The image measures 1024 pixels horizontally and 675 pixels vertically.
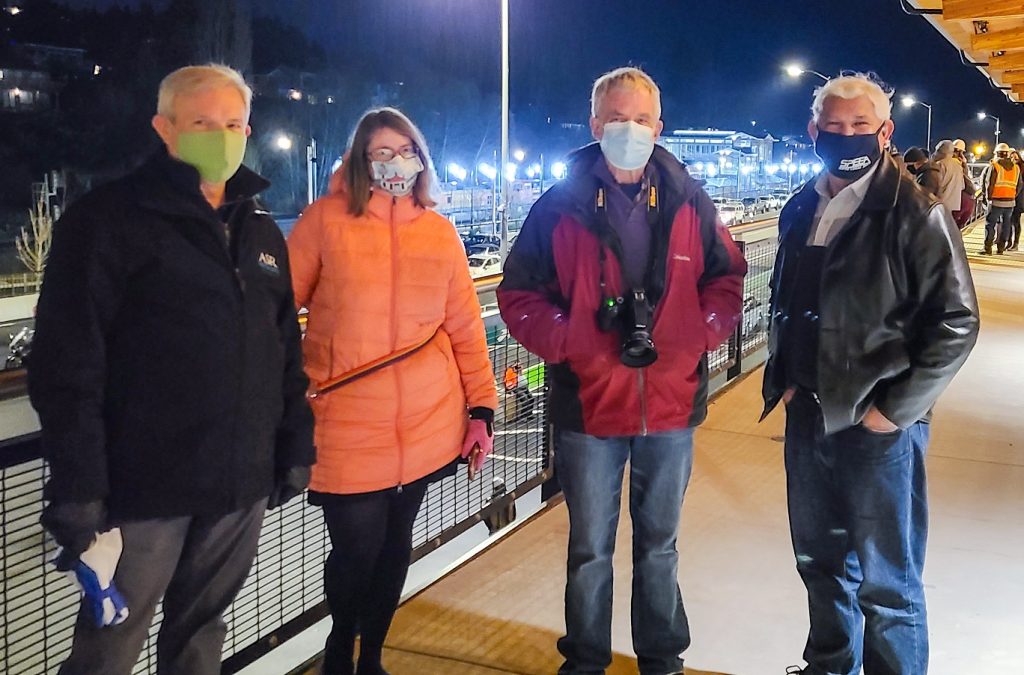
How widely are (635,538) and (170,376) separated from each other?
4.54 ft

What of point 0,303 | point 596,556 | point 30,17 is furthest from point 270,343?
point 30,17

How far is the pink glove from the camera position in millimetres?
2537

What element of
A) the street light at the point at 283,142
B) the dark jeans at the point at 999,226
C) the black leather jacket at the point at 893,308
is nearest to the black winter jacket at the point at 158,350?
the black leather jacket at the point at 893,308

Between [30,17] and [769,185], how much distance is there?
57125mm

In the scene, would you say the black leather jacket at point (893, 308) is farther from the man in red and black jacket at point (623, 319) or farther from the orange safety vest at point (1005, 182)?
the orange safety vest at point (1005, 182)

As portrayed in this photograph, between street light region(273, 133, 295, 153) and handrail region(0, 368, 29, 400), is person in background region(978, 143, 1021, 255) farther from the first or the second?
street light region(273, 133, 295, 153)

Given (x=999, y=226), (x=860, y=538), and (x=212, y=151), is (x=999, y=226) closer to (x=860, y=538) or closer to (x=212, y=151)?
(x=860, y=538)

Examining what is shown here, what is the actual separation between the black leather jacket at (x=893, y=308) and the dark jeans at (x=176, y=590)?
142 centimetres

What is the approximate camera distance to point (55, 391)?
1.65 meters

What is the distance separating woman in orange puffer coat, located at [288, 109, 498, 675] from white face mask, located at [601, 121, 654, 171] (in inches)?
18.6

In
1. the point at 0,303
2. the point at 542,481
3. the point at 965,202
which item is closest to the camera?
the point at 542,481

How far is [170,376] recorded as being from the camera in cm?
177

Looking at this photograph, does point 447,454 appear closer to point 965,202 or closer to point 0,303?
point 965,202

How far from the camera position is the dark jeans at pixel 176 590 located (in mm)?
1772
